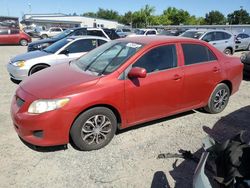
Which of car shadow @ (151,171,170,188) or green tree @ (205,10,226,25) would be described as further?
green tree @ (205,10,226,25)

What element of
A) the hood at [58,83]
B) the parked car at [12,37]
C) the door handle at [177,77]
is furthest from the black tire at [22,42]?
the door handle at [177,77]

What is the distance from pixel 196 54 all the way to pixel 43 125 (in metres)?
3.08

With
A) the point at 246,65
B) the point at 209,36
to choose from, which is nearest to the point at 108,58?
the point at 246,65

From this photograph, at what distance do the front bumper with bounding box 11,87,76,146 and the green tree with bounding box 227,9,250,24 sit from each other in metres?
107

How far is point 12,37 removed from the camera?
941 inches

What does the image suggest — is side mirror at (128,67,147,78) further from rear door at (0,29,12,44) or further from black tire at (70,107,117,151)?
rear door at (0,29,12,44)

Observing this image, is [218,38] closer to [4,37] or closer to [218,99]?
[218,99]

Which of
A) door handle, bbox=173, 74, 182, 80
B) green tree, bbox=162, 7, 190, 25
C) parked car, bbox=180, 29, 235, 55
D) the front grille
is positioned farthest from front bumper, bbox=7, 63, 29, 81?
green tree, bbox=162, 7, 190, 25

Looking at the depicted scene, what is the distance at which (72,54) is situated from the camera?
8.40 m

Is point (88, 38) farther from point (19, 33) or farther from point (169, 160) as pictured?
point (19, 33)

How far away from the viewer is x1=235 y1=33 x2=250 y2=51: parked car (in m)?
17.9

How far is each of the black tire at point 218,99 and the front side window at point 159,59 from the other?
1310 millimetres

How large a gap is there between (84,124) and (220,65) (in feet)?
10.1

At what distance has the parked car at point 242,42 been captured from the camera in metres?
17.9
